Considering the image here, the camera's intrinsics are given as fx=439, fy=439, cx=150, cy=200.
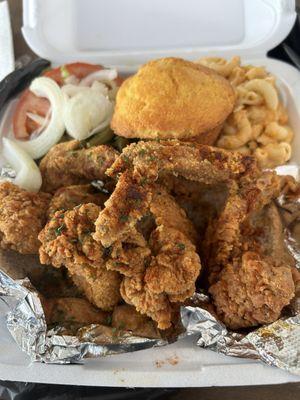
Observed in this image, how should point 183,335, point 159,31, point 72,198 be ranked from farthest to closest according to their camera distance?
point 159,31, point 72,198, point 183,335

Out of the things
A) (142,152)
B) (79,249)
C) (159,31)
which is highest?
(159,31)

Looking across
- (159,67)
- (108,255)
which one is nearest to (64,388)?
(108,255)

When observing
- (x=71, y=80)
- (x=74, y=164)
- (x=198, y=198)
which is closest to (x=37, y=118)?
(x=71, y=80)

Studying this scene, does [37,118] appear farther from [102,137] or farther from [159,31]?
[159,31]

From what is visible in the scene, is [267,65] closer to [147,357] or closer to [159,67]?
[159,67]

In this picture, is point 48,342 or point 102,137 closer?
point 48,342

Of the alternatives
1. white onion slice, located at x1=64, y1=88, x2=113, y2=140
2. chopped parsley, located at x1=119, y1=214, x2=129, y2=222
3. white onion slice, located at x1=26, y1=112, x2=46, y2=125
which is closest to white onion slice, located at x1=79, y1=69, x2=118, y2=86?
white onion slice, located at x1=64, y1=88, x2=113, y2=140
